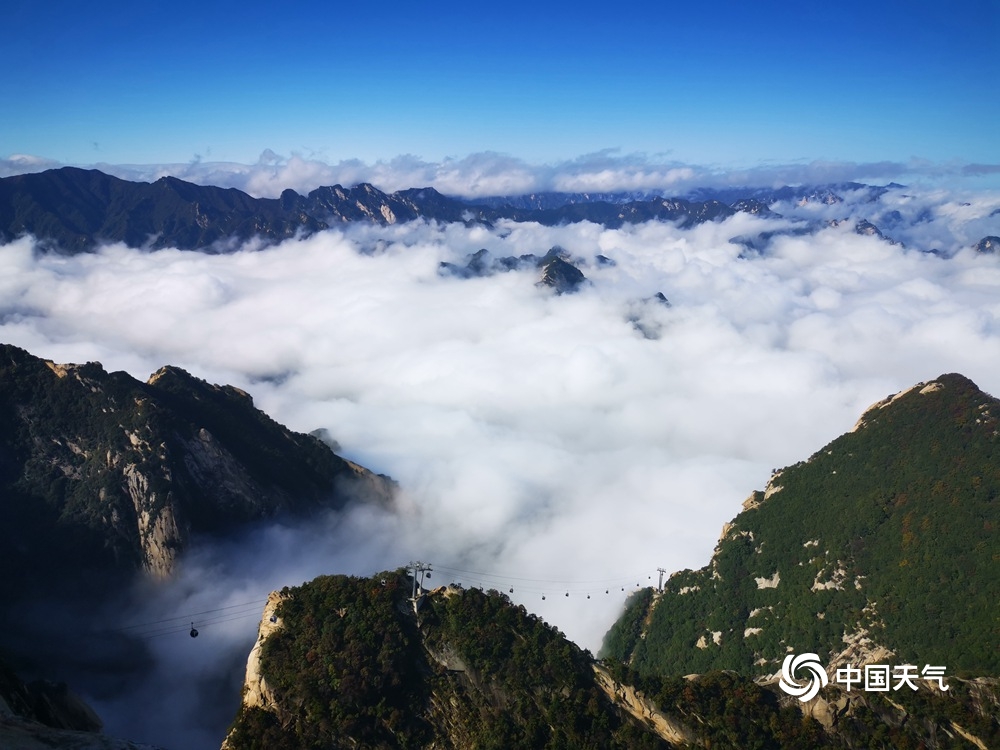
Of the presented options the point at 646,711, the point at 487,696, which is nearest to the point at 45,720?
the point at 487,696

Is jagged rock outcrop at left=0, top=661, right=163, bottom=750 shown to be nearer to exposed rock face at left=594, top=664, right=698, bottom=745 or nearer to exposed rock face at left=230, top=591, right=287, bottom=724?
exposed rock face at left=230, top=591, right=287, bottom=724

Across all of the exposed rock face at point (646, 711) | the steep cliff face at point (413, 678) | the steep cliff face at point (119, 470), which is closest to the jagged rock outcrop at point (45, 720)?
→ the steep cliff face at point (413, 678)

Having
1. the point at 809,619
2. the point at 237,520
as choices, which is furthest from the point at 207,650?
the point at 809,619

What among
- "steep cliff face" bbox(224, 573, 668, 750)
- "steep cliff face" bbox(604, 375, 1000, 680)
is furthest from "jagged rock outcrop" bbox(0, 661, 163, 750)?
"steep cliff face" bbox(604, 375, 1000, 680)

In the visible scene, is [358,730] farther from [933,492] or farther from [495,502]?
[495,502]

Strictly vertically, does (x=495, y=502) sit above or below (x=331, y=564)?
below

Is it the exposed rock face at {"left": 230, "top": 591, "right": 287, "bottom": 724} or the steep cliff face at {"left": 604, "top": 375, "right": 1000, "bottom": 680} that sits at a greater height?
the exposed rock face at {"left": 230, "top": 591, "right": 287, "bottom": 724}
